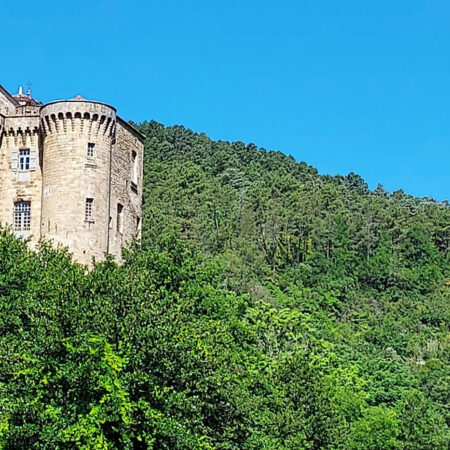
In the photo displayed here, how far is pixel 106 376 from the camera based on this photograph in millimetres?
31984

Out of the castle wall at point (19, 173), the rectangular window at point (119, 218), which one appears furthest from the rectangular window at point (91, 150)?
the rectangular window at point (119, 218)

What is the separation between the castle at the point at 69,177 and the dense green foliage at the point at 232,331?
10.8ft

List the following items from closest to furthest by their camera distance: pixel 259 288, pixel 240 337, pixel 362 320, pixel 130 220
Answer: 1. pixel 240 337
2. pixel 130 220
3. pixel 259 288
4. pixel 362 320

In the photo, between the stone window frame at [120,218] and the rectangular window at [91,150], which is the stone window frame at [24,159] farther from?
the stone window frame at [120,218]

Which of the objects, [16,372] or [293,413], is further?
[293,413]

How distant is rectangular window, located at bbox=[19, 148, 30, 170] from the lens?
5744 centimetres

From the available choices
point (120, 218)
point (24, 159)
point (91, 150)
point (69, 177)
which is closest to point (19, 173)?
point (24, 159)

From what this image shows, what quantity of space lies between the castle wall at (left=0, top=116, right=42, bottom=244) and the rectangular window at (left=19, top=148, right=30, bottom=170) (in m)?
0.19

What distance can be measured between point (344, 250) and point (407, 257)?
11.0 meters

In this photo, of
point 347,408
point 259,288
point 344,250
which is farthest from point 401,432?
point 344,250

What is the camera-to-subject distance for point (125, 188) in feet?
194

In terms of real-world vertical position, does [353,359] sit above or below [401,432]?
above

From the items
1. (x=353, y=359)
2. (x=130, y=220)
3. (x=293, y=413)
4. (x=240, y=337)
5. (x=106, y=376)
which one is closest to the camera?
(x=106, y=376)

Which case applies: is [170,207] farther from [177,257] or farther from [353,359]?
[177,257]
